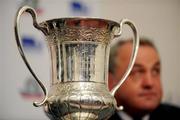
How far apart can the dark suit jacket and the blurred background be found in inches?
0.9

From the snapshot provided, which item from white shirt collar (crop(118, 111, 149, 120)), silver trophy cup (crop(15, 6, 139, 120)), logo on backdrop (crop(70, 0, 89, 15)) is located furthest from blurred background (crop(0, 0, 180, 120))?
silver trophy cup (crop(15, 6, 139, 120))

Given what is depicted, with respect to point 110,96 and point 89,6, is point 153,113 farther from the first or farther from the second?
point 110,96

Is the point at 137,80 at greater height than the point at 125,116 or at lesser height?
greater

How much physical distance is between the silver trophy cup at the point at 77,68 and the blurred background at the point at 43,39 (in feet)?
2.88

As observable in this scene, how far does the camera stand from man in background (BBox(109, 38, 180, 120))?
1514mm

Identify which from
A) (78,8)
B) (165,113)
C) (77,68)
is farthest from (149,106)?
(77,68)

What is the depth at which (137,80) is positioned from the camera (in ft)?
4.97

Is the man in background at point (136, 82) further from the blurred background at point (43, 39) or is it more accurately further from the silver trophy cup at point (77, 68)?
the silver trophy cup at point (77, 68)

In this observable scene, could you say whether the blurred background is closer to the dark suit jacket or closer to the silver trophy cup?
the dark suit jacket

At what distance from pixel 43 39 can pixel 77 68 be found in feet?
3.04

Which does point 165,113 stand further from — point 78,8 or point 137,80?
point 78,8

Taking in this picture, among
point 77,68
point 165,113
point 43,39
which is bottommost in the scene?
point 165,113

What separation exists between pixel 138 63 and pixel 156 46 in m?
0.13

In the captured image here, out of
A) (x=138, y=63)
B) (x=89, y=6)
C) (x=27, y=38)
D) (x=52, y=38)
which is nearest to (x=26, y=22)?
(x=27, y=38)
